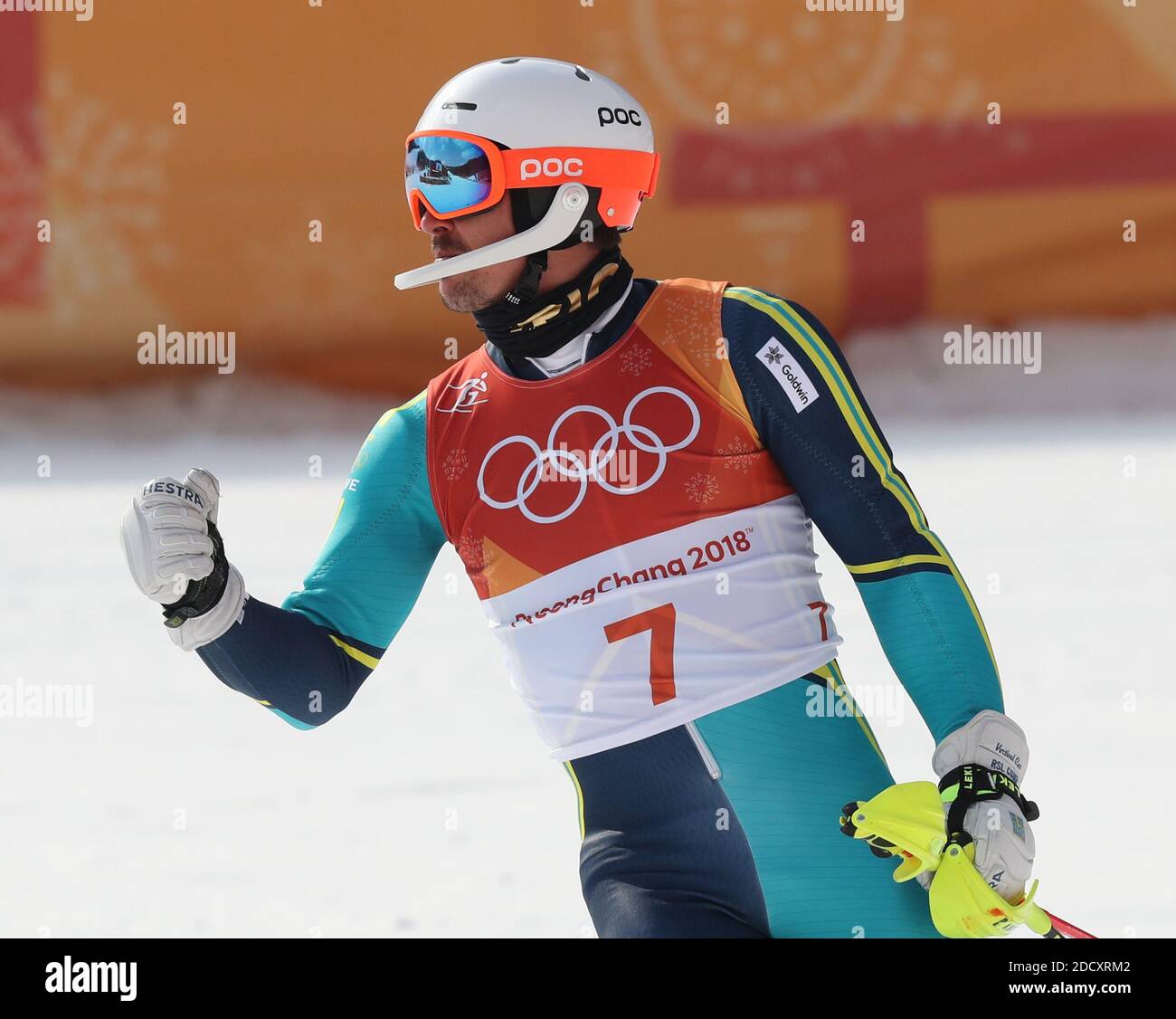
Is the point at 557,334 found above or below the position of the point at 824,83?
below

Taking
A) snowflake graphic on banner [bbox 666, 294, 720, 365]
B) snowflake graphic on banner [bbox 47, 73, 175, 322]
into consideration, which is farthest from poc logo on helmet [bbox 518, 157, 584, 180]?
snowflake graphic on banner [bbox 47, 73, 175, 322]

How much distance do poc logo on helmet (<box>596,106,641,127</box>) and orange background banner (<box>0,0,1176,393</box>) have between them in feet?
26.5

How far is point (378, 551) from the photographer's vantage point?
10.3ft

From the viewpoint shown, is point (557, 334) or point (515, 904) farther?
point (515, 904)

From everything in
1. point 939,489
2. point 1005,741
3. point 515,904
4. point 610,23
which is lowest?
point 515,904

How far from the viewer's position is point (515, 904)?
181 inches

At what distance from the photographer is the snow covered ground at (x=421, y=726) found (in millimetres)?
4695

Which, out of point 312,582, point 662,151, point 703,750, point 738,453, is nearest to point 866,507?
point 738,453

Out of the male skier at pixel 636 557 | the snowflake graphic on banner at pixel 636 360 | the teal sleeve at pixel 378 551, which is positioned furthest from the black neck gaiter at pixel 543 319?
the teal sleeve at pixel 378 551

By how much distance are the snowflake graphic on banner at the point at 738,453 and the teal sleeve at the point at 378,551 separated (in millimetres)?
559

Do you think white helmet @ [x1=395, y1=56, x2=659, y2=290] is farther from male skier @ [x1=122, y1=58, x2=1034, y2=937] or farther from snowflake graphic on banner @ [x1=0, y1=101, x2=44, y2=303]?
snowflake graphic on banner @ [x1=0, y1=101, x2=44, y2=303]

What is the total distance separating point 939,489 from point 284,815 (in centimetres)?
459

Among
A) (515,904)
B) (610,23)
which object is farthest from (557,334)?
(610,23)
